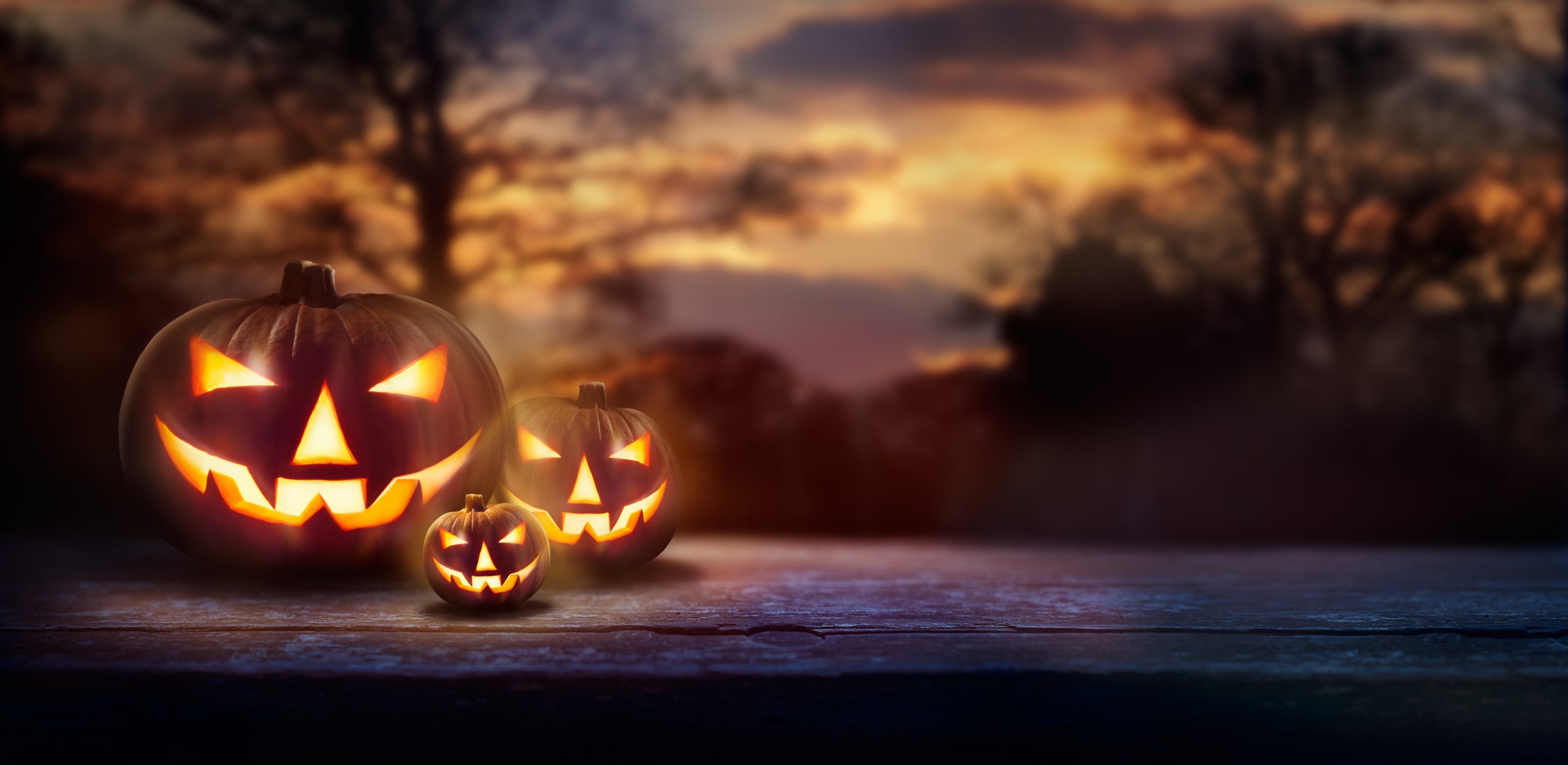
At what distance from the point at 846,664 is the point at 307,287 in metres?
1.70

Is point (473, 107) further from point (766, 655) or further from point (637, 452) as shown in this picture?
point (766, 655)

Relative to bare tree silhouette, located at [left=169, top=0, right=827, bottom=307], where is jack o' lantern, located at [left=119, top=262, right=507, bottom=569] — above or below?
below

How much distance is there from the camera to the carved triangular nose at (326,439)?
2459 mm

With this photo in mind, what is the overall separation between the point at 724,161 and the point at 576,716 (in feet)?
9.39

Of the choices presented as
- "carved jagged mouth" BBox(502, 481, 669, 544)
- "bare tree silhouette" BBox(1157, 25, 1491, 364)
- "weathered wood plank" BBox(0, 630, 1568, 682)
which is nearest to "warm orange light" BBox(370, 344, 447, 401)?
"carved jagged mouth" BBox(502, 481, 669, 544)

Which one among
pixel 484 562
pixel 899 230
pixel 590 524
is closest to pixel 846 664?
pixel 484 562

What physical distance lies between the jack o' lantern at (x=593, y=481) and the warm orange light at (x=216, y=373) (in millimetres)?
633

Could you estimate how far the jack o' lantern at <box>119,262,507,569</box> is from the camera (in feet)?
8.05

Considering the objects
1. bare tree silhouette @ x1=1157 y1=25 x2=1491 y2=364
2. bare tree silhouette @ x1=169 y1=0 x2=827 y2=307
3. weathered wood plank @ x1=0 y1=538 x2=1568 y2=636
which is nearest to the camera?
weathered wood plank @ x1=0 y1=538 x2=1568 y2=636

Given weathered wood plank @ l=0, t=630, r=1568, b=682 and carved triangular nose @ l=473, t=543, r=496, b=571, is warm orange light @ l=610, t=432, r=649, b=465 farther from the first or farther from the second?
weathered wood plank @ l=0, t=630, r=1568, b=682

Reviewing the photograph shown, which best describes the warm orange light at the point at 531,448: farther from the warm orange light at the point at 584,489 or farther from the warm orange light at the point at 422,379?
the warm orange light at the point at 422,379

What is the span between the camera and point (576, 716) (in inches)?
68.5

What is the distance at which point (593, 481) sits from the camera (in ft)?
8.82

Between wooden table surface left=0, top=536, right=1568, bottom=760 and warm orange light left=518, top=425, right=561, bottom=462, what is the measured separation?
482 mm
